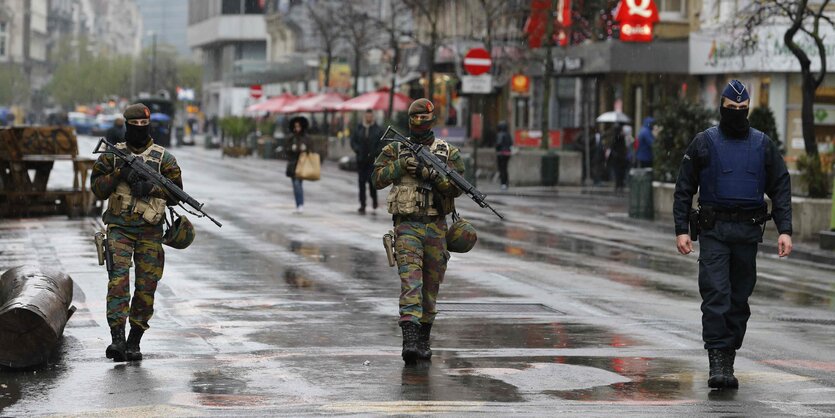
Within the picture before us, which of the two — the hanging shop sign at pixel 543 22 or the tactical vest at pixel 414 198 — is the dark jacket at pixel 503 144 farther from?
the tactical vest at pixel 414 198

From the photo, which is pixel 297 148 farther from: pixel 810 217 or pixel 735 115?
pixel 735 115

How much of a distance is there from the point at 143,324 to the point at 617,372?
3.09m

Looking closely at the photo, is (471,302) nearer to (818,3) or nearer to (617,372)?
(617,372)

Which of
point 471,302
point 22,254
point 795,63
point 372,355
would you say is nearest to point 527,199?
point 795,63

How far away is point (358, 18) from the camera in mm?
60719

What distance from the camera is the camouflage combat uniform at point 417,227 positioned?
35.7 ft

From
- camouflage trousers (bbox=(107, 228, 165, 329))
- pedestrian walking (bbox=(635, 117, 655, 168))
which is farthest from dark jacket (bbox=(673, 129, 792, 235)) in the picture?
pedestrian walking (bbox=(635, 117, 655, 168))

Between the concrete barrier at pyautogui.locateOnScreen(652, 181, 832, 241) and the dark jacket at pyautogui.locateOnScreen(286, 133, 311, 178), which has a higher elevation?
the dark jacket at pyautogui.locateOnScreen(286, 133, 311, 178)

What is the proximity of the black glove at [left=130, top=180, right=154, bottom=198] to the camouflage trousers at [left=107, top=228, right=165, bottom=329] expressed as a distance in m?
0.27

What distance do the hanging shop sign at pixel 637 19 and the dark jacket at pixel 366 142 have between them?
15.9 meters

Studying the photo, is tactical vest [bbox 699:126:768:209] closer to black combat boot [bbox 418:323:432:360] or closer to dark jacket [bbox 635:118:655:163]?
black combat boot [bbox 418:323:432:360]

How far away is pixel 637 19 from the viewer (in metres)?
43.6

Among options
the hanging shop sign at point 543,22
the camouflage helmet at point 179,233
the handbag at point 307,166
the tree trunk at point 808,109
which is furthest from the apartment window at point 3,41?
the camouflage helmet at point 179,233

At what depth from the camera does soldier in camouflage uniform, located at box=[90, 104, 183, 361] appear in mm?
10945
